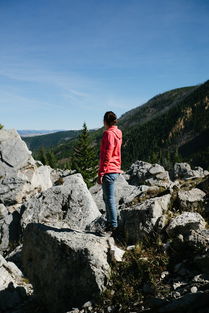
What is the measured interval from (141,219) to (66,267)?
10.5 feet

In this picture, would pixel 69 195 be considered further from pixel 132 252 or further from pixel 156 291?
pixel 156 291

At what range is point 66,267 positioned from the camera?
26.0 ft

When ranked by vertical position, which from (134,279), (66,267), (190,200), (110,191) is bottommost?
(134,279)

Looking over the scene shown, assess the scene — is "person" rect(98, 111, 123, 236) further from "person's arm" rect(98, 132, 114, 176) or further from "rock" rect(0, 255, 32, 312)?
"rock" rect(0, 255, 32, 312)

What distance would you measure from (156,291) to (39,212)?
521 inches

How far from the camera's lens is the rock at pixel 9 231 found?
64.4 ft

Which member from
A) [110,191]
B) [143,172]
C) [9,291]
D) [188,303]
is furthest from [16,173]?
[143,172]

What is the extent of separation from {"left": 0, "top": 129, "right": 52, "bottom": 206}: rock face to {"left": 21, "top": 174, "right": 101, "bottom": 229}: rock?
9.27 m

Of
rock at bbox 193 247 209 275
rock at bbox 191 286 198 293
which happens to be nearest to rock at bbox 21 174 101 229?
rock at bbox 193 247 209 275

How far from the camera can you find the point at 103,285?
24.0ft

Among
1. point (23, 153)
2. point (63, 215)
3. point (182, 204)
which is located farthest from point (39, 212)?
point (23, 153)

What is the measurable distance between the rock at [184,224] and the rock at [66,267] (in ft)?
6.82

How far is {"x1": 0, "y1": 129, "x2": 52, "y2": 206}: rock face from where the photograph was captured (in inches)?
1112

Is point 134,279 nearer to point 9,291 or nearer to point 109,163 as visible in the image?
point 109,163
